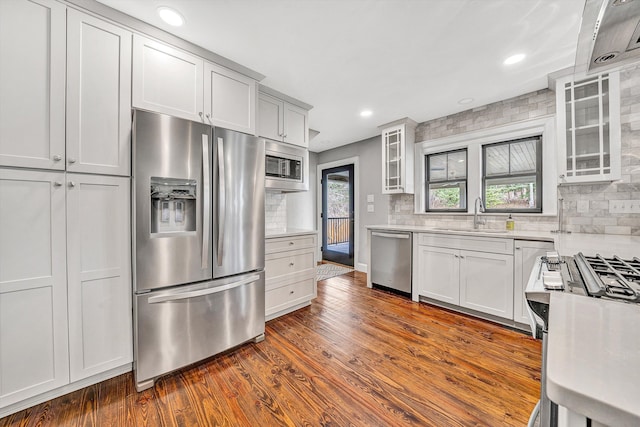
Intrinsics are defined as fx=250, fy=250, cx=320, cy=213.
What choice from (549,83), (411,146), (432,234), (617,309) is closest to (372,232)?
(432,234)

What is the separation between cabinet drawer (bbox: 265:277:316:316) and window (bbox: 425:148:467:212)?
2.19m

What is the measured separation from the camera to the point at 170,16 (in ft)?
5.66

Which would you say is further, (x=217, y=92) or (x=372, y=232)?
(x=372, y=232)

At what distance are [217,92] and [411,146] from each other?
283 centimetres

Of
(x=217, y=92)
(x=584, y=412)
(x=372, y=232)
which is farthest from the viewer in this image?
(x=372, y=232)

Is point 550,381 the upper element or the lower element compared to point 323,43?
lower

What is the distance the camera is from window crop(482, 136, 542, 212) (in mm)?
2900

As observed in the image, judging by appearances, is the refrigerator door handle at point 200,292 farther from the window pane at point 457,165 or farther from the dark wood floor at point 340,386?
the window pane at point 457,165

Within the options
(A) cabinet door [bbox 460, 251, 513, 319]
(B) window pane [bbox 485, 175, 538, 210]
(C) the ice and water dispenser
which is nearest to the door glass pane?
(B) window pane [bbox 485, 175, 538, 210]

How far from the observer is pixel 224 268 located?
1985mm

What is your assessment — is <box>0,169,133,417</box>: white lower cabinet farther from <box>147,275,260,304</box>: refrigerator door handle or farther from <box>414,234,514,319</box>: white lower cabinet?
<box>414,234,514,319</box>: white lower cabinet

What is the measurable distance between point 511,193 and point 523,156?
17.8 inches

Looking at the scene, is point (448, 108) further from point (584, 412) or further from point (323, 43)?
point (584, 412)

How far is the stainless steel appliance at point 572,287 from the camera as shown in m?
0.74
